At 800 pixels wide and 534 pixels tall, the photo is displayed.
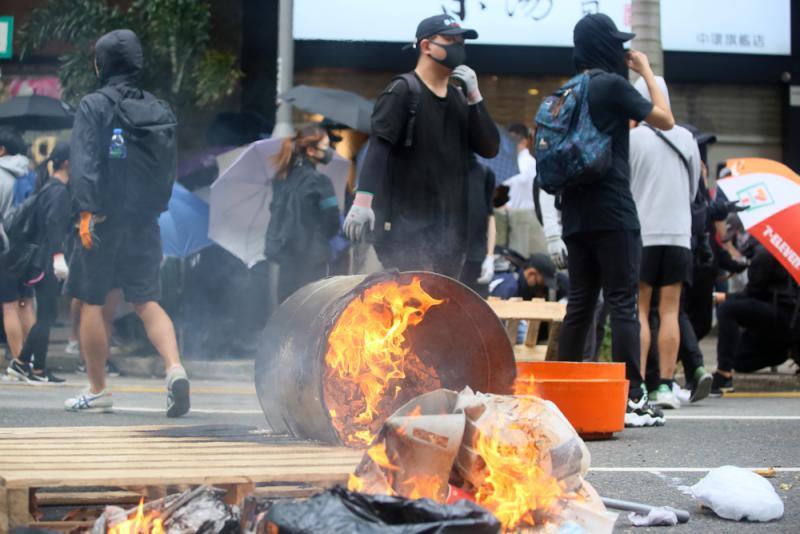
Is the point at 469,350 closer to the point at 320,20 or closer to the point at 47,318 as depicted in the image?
the point at 47,318

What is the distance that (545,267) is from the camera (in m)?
11.5

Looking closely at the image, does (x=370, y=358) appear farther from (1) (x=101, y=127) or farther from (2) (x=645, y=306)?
(2) (x=645, y=306)

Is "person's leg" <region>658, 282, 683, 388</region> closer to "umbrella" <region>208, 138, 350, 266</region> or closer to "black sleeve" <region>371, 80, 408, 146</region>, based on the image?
"black sleeve" <region>371, 80, 408, 146</region>

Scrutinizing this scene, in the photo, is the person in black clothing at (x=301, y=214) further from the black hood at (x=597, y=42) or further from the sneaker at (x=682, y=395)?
the black hood at (x=597, y=42)

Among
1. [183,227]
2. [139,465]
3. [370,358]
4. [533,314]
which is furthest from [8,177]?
[139,465]

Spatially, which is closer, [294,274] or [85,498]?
[85,498]

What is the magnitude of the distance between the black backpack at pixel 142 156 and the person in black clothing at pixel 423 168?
1617mm

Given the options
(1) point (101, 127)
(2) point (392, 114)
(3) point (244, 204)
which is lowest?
(3) point (244, 204)

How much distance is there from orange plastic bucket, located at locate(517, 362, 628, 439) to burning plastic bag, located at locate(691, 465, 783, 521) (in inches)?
67.1

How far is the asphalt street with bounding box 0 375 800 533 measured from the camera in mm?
4961

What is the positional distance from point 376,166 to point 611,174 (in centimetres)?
146

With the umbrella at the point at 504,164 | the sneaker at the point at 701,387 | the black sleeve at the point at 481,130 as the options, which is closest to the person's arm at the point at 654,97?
the black sleeve at the point at 481,130

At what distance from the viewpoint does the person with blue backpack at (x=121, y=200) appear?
23.1ft

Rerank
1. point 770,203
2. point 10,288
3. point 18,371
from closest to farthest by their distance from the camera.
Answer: point 770,203 → point 18,371 → point 10,288
